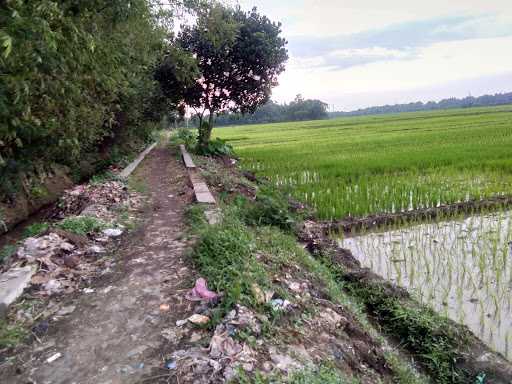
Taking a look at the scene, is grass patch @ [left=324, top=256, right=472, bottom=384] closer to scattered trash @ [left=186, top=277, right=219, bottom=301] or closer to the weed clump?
the weed clump

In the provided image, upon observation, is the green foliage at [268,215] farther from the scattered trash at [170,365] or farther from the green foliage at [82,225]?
the scattered trash at [170,365]

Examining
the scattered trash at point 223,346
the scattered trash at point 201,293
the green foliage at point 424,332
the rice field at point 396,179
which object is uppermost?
the scattered trash at point 201,293

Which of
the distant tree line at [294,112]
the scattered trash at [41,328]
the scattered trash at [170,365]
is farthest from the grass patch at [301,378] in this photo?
the distant tree line at [294,112]

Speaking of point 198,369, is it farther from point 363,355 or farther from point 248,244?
point 248,244

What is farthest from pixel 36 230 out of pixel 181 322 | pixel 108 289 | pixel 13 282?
pixel 181 322

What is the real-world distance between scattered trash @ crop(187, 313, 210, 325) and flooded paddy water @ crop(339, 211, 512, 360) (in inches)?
87.6

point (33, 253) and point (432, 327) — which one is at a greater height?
point (33, 253)

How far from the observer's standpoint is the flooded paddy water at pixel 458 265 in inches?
129

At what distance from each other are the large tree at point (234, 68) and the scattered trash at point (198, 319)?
11871 millimetres

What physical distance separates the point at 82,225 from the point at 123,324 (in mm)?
2177

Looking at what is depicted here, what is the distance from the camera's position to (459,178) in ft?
29.2

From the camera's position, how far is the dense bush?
2.57 meters

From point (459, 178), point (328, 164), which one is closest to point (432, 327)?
point (459, 178)

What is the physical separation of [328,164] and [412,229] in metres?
6.08
